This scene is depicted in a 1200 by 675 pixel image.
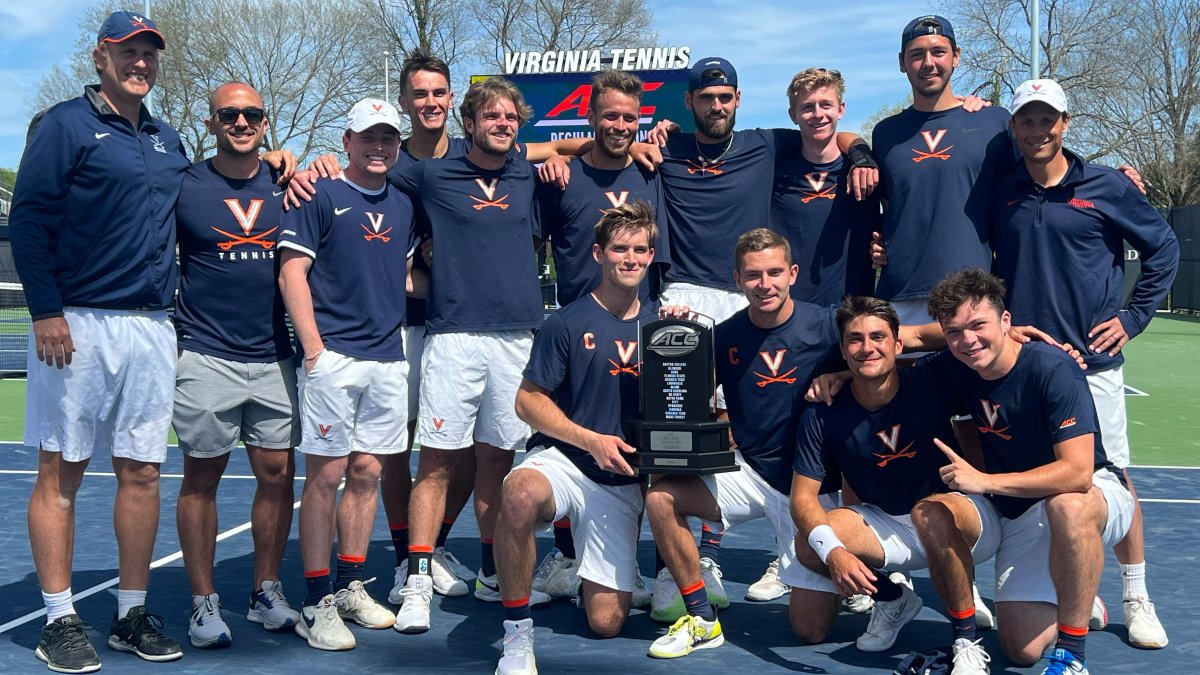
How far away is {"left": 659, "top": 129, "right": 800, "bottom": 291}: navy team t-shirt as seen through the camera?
232 inches

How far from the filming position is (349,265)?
206 inches

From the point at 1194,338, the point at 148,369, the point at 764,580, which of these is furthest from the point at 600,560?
the point at 1194,338

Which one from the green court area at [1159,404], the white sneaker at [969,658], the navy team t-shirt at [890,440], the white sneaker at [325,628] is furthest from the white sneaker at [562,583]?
the green court area at [1159,404]

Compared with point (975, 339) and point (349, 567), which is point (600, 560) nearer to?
point (349, 567)

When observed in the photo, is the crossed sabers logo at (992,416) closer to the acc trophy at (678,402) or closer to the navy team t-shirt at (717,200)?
the acc trophy at (678,402)

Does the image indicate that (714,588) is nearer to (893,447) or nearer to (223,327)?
(893,447)

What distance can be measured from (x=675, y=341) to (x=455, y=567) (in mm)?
2035

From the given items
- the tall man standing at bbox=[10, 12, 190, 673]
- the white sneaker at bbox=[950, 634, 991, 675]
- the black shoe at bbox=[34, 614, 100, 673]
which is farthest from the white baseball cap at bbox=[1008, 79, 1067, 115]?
the black shoe at bbox=[34, 614, 100, 673]

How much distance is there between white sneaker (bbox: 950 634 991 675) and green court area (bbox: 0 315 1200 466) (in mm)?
5349

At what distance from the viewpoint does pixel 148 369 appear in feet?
16.1

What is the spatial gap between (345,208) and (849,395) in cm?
230

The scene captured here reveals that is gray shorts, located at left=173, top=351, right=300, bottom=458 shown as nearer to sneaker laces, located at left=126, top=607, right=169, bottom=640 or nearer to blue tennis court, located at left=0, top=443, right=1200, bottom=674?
sneaker laces, located at left=126, top=607, right=169, bottom=640

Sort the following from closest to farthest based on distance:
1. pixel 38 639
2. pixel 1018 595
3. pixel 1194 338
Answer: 1. pixel 1018 595
2. pixel 38 639
3. pixel 1194 338

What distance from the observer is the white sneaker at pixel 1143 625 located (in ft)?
16.1
